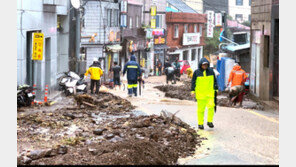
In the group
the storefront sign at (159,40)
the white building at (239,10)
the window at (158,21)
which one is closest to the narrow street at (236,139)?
the storefront sign at (159,40)

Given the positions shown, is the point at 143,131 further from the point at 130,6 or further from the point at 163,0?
the point at 163,0

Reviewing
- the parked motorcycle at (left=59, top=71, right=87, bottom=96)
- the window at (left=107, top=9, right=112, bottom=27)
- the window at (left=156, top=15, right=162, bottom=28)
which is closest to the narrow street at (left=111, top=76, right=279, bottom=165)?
the parked motorcycle at (left=59, top=71, right=87, bottom=96)

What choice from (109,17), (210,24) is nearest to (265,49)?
(109,17)

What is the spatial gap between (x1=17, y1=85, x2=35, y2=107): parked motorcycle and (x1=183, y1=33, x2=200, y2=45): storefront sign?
43687 mm

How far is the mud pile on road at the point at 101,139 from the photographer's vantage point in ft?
26.8

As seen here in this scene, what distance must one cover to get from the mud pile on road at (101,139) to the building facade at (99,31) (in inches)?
901

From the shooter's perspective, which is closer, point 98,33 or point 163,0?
point 98,33

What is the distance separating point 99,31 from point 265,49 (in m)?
18.7

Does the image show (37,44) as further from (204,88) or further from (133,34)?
(133,34)

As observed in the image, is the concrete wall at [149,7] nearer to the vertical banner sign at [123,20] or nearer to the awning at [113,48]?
the vertical banner sign at [123,20]

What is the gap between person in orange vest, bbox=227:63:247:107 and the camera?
60.8 ft

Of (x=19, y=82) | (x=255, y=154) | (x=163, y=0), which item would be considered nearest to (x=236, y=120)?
(x=255, y=154)

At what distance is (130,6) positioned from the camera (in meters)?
46.0

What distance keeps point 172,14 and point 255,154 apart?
48.1 meters
